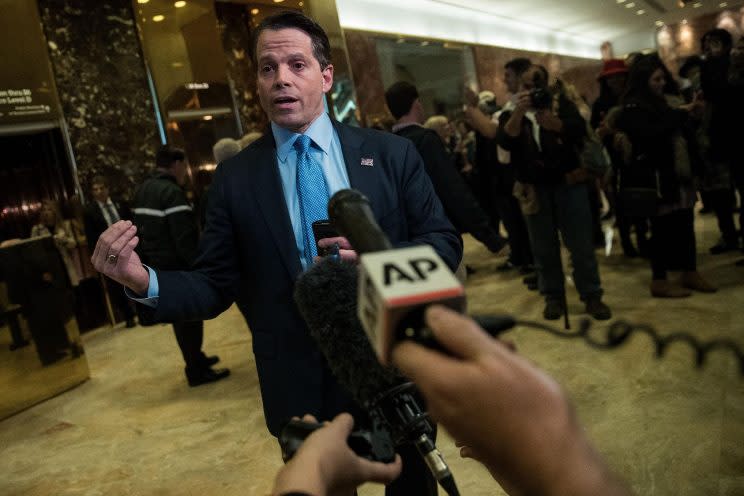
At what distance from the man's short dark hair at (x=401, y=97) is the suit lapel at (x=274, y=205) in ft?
6.93

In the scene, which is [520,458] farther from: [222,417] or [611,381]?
[222,417]

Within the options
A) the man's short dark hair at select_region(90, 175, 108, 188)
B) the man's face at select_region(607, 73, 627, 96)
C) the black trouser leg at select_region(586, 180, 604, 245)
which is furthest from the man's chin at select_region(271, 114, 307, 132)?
the black trouser leg at select_region(586, 180, 604, 245)

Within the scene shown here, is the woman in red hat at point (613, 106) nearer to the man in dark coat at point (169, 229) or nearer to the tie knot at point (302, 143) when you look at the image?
the man in dark coat at point (169, 229)

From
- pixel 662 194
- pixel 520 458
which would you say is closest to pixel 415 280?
pixel 520 458

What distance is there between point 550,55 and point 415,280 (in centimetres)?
1743

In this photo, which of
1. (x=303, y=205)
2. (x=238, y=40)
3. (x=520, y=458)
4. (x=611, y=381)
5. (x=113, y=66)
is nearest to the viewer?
(x=520, y=458)

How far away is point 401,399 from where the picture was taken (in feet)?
2.60

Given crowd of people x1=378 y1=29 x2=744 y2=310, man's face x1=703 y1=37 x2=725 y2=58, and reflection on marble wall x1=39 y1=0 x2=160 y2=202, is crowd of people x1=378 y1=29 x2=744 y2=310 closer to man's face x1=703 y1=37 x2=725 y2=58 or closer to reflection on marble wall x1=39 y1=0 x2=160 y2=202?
man's face x1=703 y1=37 x2=725 y2=58

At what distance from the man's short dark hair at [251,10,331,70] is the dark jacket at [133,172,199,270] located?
2.56 m

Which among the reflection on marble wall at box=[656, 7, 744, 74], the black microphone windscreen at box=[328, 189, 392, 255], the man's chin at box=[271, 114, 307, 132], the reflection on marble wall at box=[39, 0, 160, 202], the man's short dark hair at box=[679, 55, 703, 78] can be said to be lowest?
the black microphone windscreen at box=[328, 189, 392, 255]

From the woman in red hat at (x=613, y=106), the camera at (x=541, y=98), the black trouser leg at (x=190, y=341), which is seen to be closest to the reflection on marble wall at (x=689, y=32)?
the woman in red hat at (x=613, y=106)

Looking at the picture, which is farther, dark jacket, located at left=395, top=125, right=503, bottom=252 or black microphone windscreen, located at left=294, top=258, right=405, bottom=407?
dark jacket, located at left=395, top=125, right=503, bottom=252

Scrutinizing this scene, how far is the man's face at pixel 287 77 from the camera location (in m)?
1.44

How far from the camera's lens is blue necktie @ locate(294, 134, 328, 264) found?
1440 millimetres
